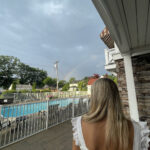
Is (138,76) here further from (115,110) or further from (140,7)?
(115,110)

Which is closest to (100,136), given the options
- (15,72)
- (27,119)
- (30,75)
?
(27,119)

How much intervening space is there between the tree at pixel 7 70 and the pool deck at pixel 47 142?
32.0m

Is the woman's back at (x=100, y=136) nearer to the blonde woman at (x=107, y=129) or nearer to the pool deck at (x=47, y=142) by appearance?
the blonde woman at (x=107, y=129)

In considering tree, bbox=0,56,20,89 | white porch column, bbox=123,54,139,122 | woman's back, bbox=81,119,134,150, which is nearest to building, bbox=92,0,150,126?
white porch column, bbox=123,54,139,122

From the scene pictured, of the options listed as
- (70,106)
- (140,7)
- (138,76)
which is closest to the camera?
(140,7)

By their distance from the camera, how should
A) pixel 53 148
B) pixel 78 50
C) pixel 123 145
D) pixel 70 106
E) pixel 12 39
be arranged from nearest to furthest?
1. pixel 123 145
2. pixel 53 148
3. pixel 70 106
4. pixel 12 39
5. pixel 78 50

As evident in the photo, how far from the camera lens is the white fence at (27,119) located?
2.71 metres

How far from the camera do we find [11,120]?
292cm

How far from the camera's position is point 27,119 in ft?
10.2

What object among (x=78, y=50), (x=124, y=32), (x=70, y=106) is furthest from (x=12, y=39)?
(x=124, y=32)

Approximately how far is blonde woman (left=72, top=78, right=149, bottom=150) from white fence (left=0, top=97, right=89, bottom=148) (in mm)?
2759

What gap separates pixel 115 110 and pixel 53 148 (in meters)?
2.44

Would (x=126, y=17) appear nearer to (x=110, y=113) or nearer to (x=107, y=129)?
(x=110, y=113)

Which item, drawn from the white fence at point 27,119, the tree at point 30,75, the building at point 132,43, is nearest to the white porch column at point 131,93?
the building at point 132,43
